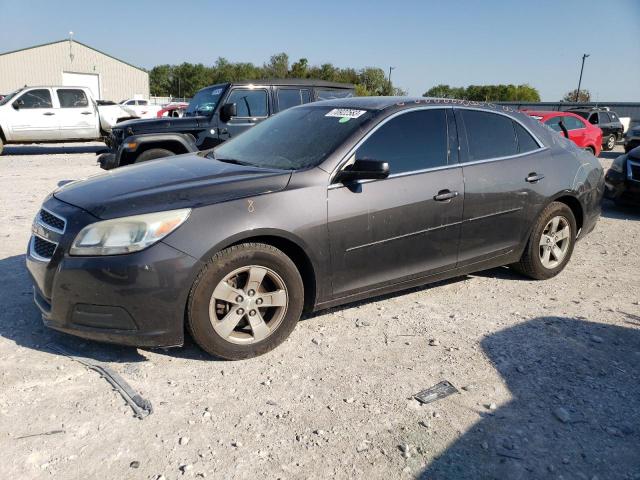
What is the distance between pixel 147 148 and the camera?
8.25 meters

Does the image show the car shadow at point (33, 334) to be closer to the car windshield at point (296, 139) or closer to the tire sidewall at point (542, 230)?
the car windshield at point (296, 139)

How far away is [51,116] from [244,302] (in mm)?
14562

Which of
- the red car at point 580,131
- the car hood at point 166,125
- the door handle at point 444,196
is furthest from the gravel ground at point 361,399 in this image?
the red car at point 580,131

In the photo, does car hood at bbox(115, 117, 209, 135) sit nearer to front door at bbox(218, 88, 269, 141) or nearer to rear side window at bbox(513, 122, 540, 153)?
front door at bbox(218, 88, 269, 141)

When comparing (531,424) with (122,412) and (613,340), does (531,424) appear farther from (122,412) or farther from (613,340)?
(122,412)

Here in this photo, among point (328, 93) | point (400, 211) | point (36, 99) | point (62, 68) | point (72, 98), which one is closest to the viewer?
point (400, 211)

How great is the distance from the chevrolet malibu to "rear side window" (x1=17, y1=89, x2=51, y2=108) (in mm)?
13141

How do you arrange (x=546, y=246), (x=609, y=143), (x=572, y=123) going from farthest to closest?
(x=609, y=143) → (x=572, y=123) → (x=546, y=246)

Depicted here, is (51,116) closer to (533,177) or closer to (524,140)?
(524,140)

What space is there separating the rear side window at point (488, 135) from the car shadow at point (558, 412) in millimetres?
1425

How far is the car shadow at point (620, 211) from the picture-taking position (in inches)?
316

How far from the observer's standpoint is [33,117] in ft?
49.2

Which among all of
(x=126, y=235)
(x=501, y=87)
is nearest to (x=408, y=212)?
(x=126, y=235)

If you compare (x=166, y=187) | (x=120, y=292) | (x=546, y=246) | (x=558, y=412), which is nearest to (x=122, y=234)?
(x=120, y=292)
